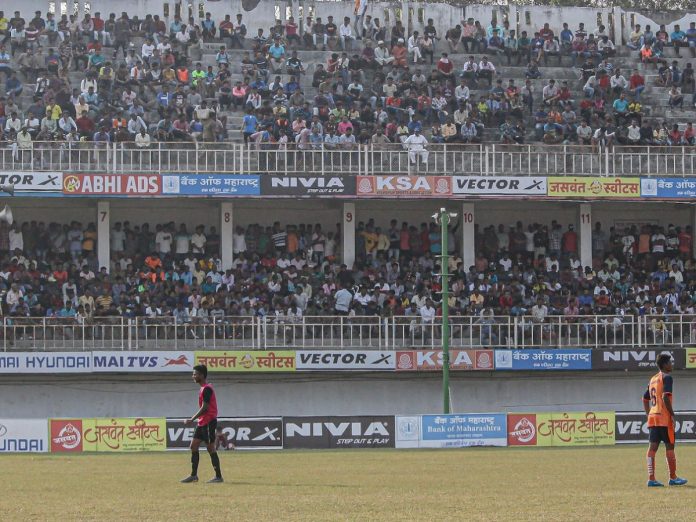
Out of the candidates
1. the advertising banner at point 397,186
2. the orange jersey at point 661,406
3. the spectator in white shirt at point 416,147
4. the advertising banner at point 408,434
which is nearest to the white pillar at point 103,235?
the advertising banner at point 397,186

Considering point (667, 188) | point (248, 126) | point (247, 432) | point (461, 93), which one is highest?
point (461, 93)

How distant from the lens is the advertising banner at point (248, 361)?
35.4m

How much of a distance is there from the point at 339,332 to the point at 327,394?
196cm

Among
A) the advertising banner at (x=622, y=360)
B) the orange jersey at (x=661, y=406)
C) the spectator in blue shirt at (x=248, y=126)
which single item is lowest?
the advertising banner at (x=622, y=360)

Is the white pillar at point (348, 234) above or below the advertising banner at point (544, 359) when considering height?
above

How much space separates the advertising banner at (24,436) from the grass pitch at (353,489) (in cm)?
259

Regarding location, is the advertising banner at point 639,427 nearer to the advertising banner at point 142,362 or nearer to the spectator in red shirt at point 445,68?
the advertising banner at point 142,362

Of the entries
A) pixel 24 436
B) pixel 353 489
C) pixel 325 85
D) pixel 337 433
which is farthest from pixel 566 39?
pixel 353 489

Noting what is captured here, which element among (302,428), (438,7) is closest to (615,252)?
(438,7)

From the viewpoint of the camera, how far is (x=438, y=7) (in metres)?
47.5

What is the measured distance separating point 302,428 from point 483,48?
19.2 m

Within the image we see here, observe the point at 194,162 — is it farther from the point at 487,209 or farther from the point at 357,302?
the point at 487,209

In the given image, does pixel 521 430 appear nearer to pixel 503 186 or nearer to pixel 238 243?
pixel 503 186

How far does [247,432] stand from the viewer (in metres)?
30.8
